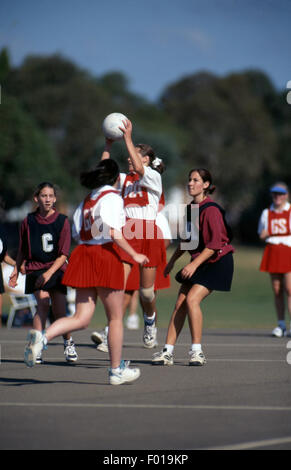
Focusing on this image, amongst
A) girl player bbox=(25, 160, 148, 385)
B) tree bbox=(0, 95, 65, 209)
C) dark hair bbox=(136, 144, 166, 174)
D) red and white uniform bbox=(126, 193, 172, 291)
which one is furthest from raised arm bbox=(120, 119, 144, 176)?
tree bbox=(0, 95, 65, 209)

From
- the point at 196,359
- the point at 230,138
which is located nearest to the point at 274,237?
the point at 196,359

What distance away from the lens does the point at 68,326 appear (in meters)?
7.91

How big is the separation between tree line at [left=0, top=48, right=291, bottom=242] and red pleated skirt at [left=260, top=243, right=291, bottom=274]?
50.1 m

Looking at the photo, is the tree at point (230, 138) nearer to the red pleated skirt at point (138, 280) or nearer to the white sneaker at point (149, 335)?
the white sneaker at point (149, 335)

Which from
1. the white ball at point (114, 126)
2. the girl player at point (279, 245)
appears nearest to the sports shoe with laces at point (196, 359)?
the white ball at point (114, 126)

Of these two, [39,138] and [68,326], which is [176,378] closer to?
[68,326]

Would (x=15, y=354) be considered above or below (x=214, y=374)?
above

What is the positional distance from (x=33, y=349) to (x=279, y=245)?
6999 mm

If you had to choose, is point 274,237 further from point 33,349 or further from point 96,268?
point 33,349

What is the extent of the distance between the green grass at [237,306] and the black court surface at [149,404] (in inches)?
293

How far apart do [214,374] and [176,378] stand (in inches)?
21.1
